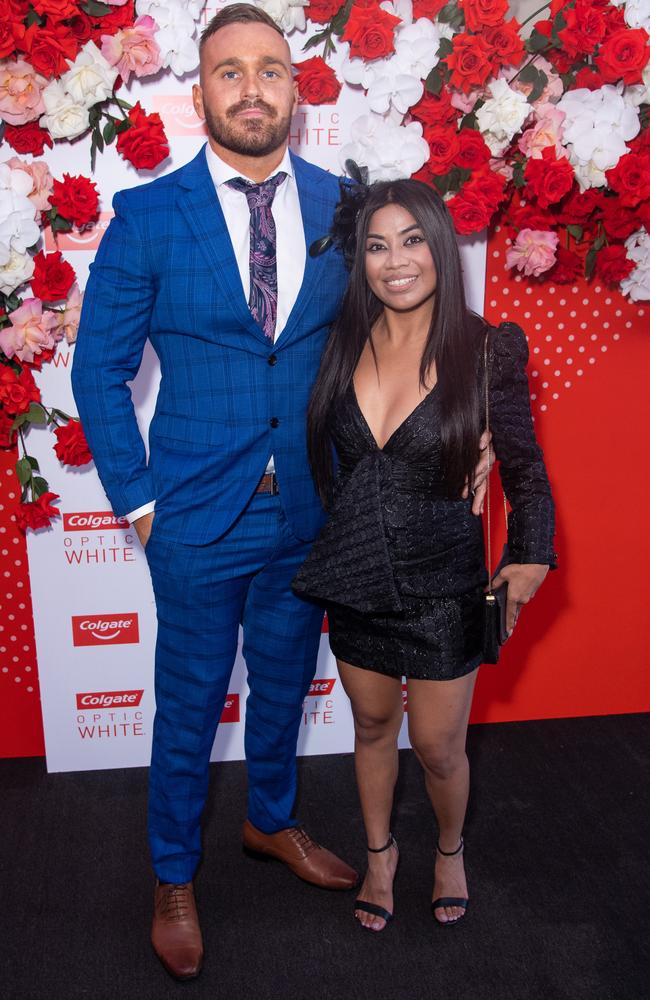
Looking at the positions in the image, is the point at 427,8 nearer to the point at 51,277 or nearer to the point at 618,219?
the point at 618,219

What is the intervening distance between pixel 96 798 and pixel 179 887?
0.72 meters

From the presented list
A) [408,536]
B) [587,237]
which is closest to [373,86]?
[587,237]

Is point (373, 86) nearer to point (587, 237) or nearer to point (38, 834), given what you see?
point (587, 237)

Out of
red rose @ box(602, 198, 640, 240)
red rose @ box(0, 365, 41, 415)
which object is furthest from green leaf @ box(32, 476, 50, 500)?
red rose @ box(602, 198, 640, 240)

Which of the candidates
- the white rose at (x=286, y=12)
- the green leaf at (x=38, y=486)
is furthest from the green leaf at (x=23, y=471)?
the white rose at (x=286, y=12)

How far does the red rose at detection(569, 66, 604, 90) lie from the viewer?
106 inches

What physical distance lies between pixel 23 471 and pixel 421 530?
55.3 inches

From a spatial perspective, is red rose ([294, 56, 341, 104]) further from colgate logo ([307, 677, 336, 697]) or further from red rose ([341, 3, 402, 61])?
colgate logo ([307, 677, 336, 697])

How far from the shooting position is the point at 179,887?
2.43 m

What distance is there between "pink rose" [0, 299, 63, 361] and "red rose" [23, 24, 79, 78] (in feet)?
2.07

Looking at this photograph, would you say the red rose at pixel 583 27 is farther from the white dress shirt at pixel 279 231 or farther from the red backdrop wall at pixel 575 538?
the white dress shirt at pixel 279 231

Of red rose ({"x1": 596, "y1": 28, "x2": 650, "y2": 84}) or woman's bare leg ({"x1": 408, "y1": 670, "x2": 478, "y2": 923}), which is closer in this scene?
woman's bare leg ({"x1": 408, "y1": 670, "x2": 478, "y2": 923})

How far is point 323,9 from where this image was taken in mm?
2594

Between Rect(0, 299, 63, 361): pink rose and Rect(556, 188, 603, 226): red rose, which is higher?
Rect(556, 188, 603, 226): red rose
